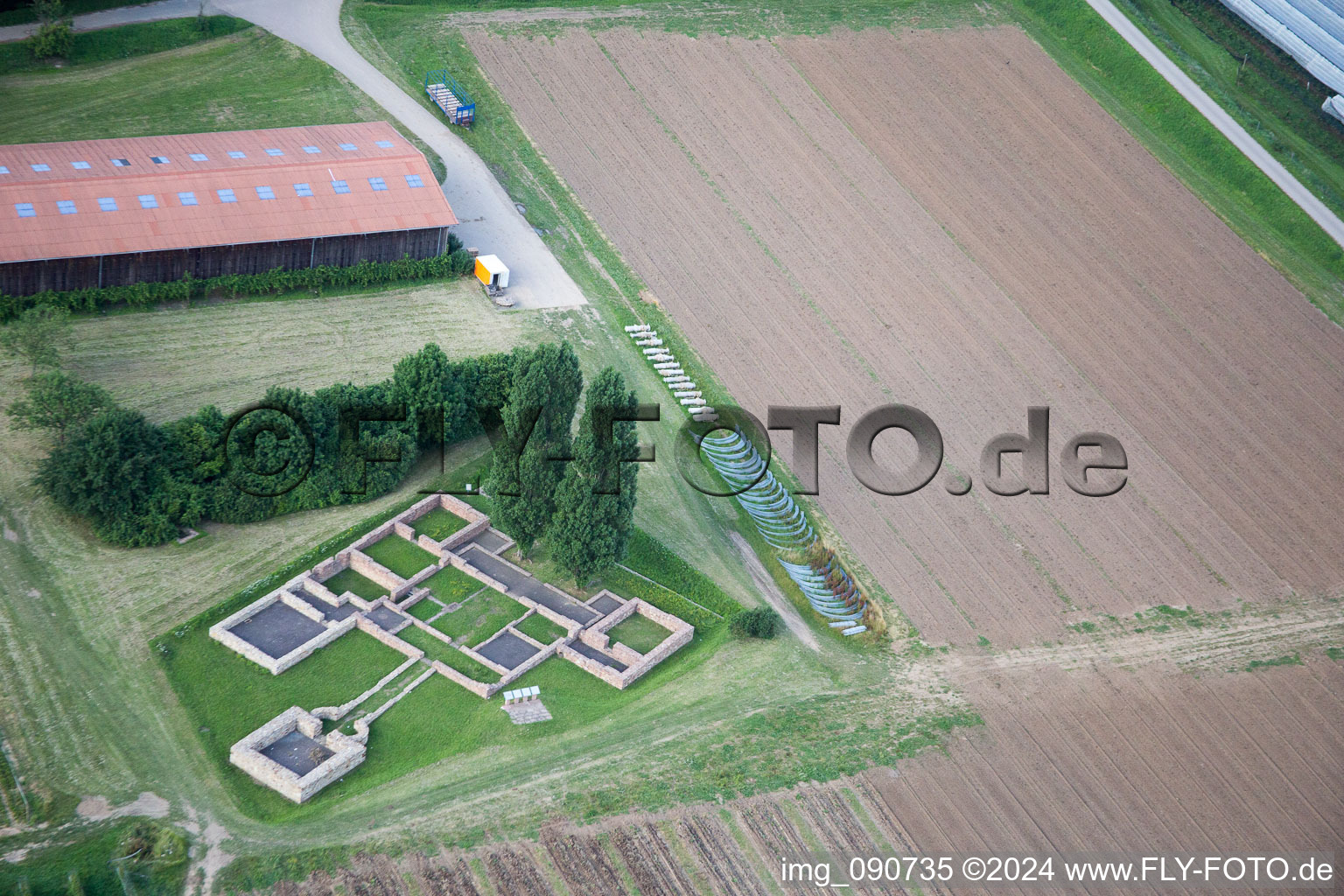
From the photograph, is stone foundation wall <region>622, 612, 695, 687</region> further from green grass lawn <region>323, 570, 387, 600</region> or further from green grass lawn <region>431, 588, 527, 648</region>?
green grass lawn <region>323, 570, 387, 600</region>

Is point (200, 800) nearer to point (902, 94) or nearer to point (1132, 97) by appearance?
point (902, 94)

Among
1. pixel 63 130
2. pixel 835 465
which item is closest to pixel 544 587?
pixel 835 465

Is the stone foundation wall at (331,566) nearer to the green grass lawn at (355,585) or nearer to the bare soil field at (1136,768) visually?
the green grass lawn at (355,585)

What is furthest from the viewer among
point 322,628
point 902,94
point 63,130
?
point 902,94

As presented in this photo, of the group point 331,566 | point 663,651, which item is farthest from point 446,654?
point 663,651

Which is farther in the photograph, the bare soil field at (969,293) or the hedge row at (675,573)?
the bare soil field at (969,293)

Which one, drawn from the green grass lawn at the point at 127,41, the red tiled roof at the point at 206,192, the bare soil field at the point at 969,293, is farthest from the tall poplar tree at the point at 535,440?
the green grass lawn at the point at 127,41
